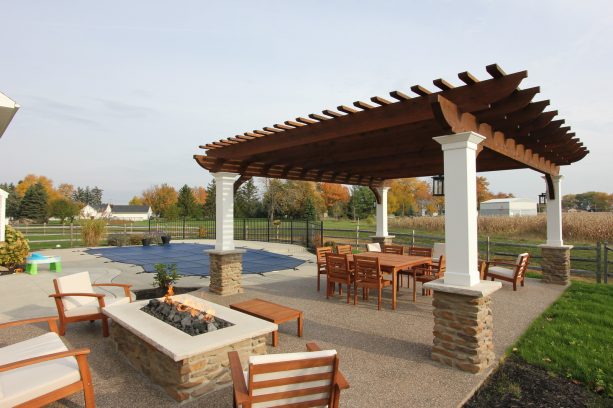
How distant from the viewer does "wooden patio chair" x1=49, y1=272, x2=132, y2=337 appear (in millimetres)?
4441

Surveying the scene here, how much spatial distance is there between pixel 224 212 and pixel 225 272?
4.02 ft

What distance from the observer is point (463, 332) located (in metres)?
3.62

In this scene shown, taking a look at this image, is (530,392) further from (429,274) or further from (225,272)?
(225,272)

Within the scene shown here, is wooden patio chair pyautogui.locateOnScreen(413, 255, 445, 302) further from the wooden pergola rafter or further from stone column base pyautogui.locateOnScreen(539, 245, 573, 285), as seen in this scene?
stone column base pyautogui.locateOnScreen(539, 245, 573, 285)

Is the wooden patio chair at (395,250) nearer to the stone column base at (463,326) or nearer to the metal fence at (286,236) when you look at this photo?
the metal fence at (286,236)

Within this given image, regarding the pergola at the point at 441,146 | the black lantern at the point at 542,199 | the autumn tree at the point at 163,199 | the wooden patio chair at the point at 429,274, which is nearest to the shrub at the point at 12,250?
the pergola at the point at 441,146

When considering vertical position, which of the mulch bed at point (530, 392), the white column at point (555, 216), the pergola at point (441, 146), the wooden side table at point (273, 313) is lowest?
the mulch bed at point (530, 392)

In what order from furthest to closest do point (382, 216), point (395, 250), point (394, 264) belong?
1. point (382, 216)
2. point (395, 250)
3. point (394, 264)

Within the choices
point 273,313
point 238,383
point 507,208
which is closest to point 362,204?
point 507,208

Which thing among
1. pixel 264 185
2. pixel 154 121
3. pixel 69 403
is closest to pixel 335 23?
pixel 69 403

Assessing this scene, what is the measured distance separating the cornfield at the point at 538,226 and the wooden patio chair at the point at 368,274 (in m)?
13.6

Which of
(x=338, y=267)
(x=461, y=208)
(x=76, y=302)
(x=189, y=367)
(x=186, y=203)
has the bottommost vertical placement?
(x=189, y=367)

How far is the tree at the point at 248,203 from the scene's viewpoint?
107 ft

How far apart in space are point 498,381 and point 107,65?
415 inches
